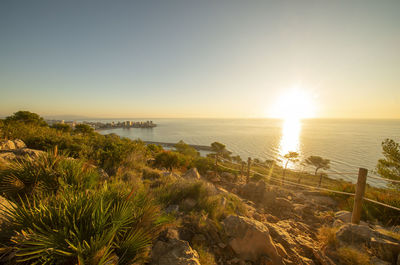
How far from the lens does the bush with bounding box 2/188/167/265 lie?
132 cm

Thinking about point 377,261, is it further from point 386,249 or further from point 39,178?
point 39,178

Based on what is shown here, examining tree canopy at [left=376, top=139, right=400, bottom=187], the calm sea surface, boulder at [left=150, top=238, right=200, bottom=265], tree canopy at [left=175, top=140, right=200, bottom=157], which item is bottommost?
the calm sea surface

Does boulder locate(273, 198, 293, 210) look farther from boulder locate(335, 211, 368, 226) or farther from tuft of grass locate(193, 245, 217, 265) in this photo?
tuft of grass locate(193, 245, 217, 265)

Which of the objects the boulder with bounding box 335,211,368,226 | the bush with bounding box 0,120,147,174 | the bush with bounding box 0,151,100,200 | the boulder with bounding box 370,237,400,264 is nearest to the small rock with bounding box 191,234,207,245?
the bush with bounding box 0,151,100,200

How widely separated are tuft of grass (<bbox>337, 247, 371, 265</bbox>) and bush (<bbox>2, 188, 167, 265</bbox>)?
3.36 metres

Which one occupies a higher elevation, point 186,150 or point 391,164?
point 391,164

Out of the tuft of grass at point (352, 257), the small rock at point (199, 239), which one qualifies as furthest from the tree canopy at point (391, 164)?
the small rock at point (199, 239)

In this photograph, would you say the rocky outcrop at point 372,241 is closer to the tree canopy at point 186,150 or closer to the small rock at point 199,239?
the small rock at point 199,239

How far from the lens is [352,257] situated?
2.51 meters

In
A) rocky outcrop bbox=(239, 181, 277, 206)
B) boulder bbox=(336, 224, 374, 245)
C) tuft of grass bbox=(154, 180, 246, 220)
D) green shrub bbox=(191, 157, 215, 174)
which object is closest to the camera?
boulder bbox=(336, 224, 374, 245)

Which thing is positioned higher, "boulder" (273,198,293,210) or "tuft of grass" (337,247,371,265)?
"tuft of grass" (337,247,371,265)

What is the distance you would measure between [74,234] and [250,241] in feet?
8.54

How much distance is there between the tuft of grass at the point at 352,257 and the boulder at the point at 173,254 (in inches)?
105

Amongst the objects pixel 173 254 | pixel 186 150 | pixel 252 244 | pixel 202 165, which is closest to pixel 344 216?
pixel 252 244
